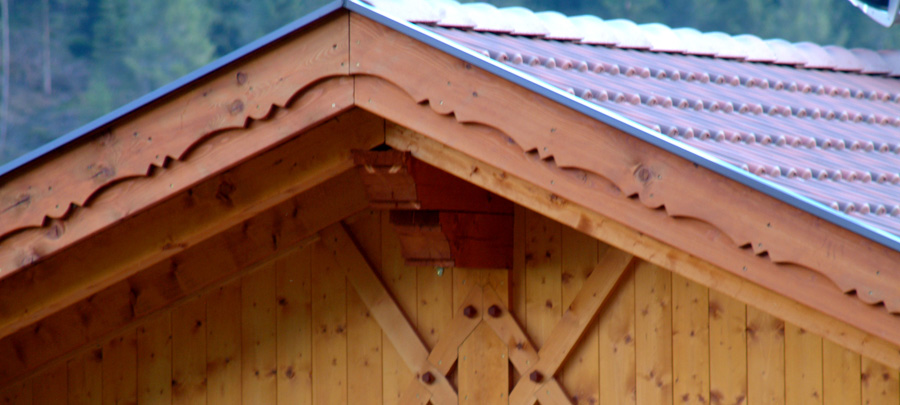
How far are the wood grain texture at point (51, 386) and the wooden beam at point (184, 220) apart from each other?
964 millimetres

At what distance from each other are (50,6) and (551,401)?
2549cm

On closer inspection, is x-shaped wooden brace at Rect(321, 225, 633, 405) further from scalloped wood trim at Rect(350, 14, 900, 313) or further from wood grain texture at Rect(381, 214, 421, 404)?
scalloped wood trim at Rect(350, 14, 900, 313)

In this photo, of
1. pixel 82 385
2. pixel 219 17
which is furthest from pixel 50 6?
pixel 82 385

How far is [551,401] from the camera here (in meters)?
4.56

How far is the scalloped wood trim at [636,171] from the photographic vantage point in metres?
2.79

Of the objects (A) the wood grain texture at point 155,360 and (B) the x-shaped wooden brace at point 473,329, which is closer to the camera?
(B) the x-shaped wooden brace at point 473,329

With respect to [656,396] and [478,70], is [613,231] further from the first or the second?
[656,396]

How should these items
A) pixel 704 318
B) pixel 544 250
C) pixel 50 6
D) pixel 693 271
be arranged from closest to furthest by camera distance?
pixel 693 271 → pixel 704 318 → pixel 544 250 → pixel 50 6

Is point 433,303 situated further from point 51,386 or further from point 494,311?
point 51,386

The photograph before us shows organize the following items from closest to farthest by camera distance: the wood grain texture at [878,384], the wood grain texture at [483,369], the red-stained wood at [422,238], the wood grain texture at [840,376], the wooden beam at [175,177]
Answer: the wooden beam at [175,177]
the wood grain texture at [878,384]
the wood grain texture at [840,376]
the red-stained wood at [422,238]
the wood grain texture at [483,369]

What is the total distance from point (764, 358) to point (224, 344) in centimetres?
250

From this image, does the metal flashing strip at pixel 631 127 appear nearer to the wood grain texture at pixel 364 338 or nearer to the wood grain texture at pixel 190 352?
the wood grain texture at pixel 364 338

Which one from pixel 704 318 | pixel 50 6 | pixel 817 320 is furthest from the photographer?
pixel 50 6

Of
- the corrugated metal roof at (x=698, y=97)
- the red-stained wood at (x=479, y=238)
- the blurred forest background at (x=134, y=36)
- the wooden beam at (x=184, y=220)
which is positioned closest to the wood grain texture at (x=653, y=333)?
the red-stained wood at (x=479, y=238)
